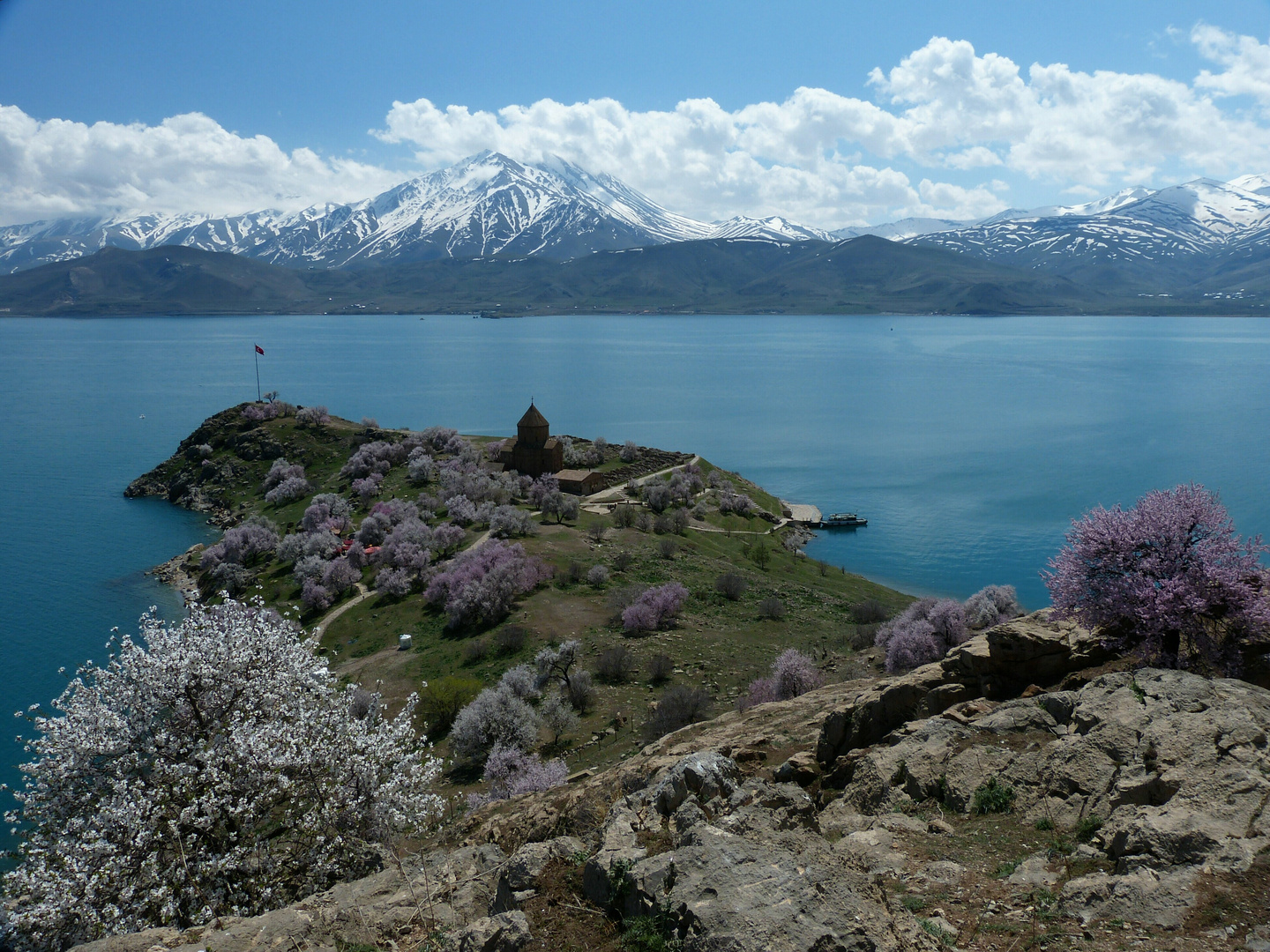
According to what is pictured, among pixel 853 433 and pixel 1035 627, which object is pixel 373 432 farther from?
pixel 1035 627

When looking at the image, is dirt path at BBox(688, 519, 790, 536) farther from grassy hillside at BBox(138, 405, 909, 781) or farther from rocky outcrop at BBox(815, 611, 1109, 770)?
rocky outcrop at BBox(815, 611, 1109, 770)

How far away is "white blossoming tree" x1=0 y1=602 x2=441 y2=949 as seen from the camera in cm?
1076

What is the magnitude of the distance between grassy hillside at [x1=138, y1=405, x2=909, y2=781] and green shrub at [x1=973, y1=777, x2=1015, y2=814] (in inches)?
480

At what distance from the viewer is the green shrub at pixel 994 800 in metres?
9.30

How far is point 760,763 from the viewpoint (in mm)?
12914

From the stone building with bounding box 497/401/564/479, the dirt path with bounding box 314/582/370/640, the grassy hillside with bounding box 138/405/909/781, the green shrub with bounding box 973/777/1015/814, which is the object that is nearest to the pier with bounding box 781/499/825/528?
A: the grassy hillside with bounding box 138/405/909/781

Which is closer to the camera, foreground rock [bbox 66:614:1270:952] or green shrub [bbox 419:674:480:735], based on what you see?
foreground rock [bbox 66:614:1270:952]

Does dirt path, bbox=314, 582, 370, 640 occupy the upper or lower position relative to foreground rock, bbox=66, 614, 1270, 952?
lower

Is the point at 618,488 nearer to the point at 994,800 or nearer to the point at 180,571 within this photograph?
the point at 180,571

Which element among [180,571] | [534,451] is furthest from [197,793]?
[534,451]

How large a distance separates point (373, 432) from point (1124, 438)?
285 ft

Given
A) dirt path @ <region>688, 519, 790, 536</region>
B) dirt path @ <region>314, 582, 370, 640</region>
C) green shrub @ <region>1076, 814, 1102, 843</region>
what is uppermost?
green shrub @ <region>1076, 814, 1102, 843</region>

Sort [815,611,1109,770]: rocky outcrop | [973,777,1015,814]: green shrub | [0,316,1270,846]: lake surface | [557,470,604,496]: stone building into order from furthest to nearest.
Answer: [557,470,604,496]: stone building, [0,316,1270,846]: lake surface, [815,611,1109,770]: rocky outcrop, [973,777,1015,814]: green shrub

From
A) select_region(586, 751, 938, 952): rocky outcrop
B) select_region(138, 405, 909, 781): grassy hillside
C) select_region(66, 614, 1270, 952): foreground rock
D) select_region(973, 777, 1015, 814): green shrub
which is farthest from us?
select_region(138, 405, 909, 781): grassy hillside
